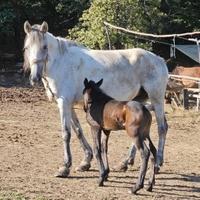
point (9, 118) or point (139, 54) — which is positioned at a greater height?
point (139, 54)

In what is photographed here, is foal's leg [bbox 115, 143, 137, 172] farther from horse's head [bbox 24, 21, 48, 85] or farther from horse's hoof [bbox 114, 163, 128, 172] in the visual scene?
horse's head [bbox 24, 21, 48, 85]

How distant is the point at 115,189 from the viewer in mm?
6660

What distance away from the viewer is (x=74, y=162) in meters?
8.16

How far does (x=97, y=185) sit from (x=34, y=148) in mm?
2401

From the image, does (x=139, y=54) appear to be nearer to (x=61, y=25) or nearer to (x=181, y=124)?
(x=181, y=124)

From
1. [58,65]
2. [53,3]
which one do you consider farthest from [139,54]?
[53,3]

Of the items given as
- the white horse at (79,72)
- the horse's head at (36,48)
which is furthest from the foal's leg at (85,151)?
the horse's head at (36,48)

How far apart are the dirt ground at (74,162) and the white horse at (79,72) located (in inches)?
15.2

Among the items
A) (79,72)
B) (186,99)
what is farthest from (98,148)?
(186,99)

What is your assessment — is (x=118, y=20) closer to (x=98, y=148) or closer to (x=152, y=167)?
(x=98, y=148)

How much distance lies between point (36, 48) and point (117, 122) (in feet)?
5.01

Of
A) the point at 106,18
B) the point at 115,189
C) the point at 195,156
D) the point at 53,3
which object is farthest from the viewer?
the point at 53,3

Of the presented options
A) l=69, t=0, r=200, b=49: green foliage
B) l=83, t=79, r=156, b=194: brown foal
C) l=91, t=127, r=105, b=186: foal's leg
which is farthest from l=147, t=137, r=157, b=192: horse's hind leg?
l=69, t=0, r=200, b=49: green foliage

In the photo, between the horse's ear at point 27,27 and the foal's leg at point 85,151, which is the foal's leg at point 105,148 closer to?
the foal's leg at point 85,151
